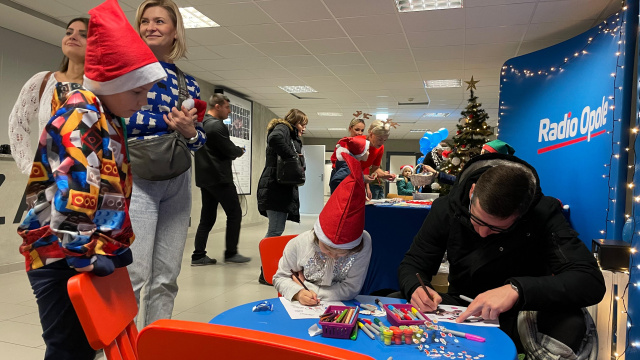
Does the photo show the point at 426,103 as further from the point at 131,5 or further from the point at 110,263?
the point at 110,263

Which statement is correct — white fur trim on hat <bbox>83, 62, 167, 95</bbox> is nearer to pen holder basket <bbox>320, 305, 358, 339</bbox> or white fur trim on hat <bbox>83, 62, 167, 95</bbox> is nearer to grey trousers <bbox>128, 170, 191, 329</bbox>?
grey trousers <bbox>128, 170, 191, 329</bbox>

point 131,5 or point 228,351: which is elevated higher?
point 131,5

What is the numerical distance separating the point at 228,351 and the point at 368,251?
1.08 metres

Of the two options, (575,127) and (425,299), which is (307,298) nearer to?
(425,299)

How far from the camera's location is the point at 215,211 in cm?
489

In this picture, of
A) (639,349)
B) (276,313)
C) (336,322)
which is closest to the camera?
(336,322)

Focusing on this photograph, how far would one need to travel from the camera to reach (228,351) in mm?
630

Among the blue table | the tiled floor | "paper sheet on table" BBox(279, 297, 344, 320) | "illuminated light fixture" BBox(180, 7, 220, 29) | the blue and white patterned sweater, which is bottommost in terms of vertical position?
the tiled floor

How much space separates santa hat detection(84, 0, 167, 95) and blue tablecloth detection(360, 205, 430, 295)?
223cm

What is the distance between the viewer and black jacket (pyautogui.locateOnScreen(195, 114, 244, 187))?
14.9 ft

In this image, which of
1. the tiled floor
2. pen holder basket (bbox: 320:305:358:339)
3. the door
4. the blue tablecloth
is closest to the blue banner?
the blue tablecloth

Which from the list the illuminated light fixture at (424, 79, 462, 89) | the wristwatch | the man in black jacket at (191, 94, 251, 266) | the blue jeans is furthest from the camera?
the illuminated light fixture at (424, 79, 462, 89)

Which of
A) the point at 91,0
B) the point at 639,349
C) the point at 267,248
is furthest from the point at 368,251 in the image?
the point at 91,0

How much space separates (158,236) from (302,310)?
696 millimetres
